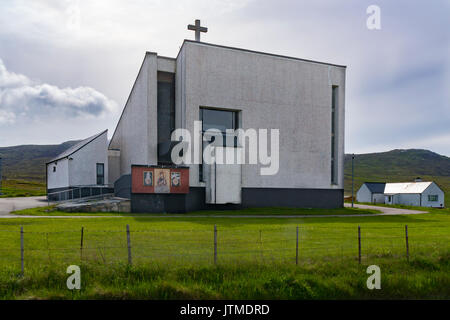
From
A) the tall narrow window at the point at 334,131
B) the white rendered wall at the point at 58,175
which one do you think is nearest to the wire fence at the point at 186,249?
the tall narrow window at the point at 334,131

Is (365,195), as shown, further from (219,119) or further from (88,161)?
(88,161)

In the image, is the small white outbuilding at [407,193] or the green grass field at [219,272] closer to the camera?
the green grass field at [219,272]

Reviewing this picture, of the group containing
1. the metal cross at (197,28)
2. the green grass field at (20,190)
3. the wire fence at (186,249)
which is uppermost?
the metal cross at (197,28)

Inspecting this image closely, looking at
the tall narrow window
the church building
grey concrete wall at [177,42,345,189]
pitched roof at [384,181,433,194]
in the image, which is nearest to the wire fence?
the church building

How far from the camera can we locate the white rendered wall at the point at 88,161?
133ft

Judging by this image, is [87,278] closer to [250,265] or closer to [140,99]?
[250,265]

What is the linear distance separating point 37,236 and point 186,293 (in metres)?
9.86

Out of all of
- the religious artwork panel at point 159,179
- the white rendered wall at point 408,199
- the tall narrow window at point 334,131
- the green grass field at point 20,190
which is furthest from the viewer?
the white rendered wall at point 408,199

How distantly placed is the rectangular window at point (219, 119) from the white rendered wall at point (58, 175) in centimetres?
1798

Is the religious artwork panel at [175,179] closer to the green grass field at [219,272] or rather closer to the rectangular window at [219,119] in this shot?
the rectangular window at [219,119]

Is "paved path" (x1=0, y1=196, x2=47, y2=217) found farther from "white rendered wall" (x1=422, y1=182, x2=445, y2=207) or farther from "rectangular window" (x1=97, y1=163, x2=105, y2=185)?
"white rendered wall" (x1=422, y1=182, x2=445, y2=207)

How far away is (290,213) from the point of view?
32.3 m

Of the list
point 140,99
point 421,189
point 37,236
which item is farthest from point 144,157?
point 421,189

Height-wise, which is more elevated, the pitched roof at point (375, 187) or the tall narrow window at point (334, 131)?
the tall narrow window at point (334, 131)
